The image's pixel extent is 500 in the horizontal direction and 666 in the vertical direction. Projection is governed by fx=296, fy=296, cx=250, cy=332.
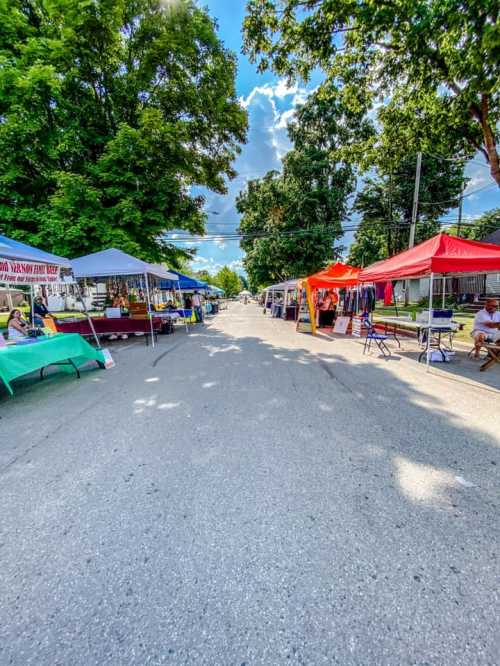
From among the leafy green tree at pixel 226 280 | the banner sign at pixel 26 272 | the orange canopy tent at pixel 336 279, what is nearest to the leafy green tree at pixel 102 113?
the banner sign at pixel 26 272

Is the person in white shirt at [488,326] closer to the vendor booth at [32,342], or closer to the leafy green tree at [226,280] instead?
the vendor booth at [32,342]

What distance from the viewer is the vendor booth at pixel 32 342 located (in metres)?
4.58

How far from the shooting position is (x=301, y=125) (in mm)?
27641

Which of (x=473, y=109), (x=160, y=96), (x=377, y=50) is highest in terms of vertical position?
(x=160, y=96)

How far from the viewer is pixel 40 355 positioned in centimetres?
512

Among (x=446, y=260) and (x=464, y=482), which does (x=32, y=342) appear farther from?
(x=446, y=260)

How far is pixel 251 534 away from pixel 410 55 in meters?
13.1

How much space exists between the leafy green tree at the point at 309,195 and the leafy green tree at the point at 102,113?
44.4 feet

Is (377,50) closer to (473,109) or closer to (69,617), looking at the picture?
(473,109)

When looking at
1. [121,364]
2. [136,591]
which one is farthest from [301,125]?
[136,591]

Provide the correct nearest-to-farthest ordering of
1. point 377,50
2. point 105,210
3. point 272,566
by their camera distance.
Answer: point 272,566 < point 377,50 < point 105,210

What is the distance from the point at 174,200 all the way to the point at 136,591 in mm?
13691

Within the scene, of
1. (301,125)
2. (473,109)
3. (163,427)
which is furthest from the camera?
(301,125)

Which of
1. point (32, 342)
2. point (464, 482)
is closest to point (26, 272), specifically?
point (32, 342)
